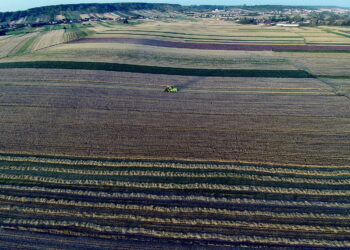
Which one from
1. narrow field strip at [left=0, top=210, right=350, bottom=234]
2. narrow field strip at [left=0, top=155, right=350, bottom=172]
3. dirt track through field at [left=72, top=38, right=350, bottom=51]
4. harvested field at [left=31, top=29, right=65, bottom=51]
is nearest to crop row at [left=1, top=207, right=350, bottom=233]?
narrow field strip at [left=0, top=210, right=350, bottom=234]

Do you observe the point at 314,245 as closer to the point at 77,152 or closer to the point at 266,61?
the point at 77,152

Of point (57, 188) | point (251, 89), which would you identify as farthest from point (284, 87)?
point (57, 188)

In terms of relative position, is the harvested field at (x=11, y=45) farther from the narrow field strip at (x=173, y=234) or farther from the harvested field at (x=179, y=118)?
the narrow field strip at (x=173, y=234)

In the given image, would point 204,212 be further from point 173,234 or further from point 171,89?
point 171,89

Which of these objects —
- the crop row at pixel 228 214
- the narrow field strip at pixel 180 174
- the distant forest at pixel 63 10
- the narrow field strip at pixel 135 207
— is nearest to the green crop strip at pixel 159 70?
the narrow field strip at pixel 180 174

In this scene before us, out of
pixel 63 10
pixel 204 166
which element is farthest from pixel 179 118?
pixel 63 10

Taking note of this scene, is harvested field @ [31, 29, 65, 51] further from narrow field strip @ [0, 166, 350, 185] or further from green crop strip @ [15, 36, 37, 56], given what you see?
narrow field strip @ [0, 166, 350, 185]
